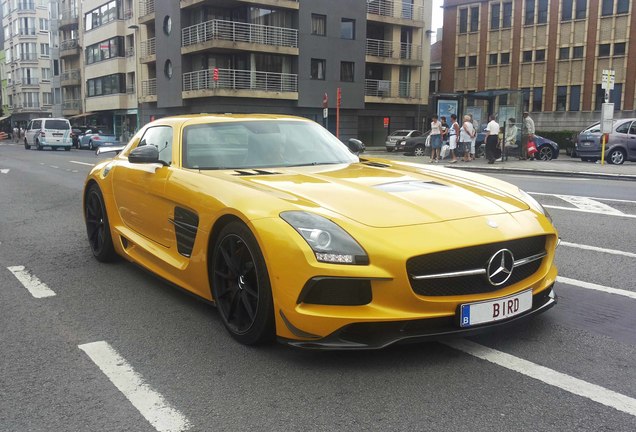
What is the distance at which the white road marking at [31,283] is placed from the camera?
16.3ft

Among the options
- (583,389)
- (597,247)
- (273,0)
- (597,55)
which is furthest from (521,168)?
(597,55)

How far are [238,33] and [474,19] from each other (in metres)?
22.9

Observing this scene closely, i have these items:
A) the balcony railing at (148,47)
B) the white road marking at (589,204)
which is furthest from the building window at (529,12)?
the white road marking at (589,204)

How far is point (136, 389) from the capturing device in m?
3.14

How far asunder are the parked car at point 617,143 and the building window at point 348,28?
25018 mm

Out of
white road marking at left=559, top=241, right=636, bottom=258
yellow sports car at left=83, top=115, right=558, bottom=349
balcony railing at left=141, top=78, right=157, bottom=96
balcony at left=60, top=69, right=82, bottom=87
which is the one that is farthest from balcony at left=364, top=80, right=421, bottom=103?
yellow sports car at left=83, top=115, right=558, bottom=349

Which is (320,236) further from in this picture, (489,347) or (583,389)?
(583,389)

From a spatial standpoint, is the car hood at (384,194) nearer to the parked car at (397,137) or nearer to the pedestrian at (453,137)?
the pedestrian at (453,137)

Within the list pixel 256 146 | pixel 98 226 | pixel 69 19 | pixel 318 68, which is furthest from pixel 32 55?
pixel 256 146

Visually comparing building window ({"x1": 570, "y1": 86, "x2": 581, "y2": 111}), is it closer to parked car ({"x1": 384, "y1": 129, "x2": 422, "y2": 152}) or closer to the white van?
parked car ({"x1": 384, "y1": 129, "x2": 422, "y2": 152})

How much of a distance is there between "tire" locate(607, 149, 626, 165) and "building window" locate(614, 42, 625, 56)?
26744mm

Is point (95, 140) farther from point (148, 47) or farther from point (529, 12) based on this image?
point (529, 12)

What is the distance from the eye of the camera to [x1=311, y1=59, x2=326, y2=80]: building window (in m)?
42.7

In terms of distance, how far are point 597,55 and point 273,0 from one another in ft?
79.6
